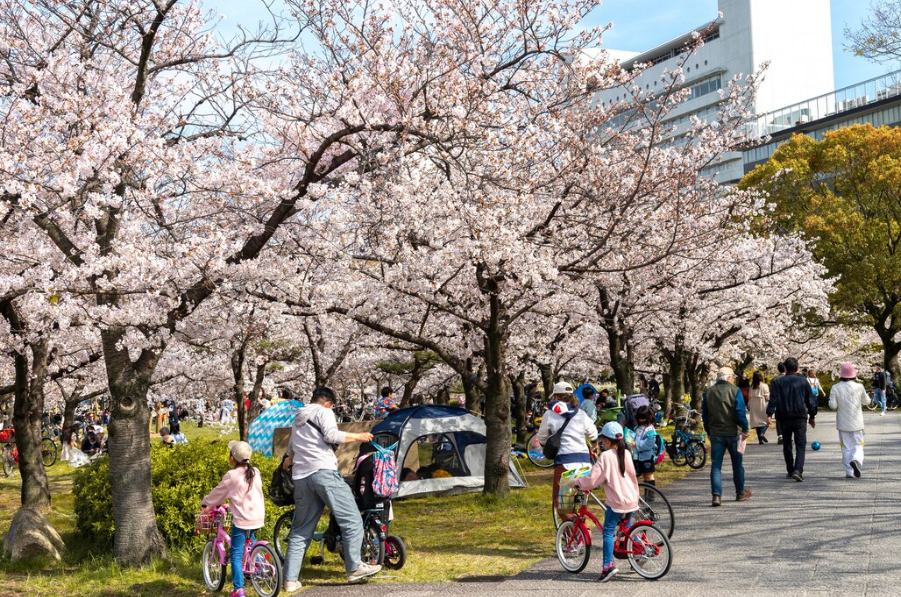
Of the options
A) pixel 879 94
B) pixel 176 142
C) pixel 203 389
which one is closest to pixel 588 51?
pixel 176 142

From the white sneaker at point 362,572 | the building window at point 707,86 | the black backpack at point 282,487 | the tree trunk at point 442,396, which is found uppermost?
the building window at point 707,86

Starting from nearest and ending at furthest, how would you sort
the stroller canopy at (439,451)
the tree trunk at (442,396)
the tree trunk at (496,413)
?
the tree trunk at (496,413) → the stroller canopy at (439,451) → the tree trunk at (442,396)

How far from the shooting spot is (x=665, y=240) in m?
14.4

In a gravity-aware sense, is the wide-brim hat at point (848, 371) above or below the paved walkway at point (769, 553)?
above

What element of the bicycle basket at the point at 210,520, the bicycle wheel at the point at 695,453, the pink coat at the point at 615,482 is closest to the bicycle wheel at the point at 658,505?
the pink coat at the point at 615,482

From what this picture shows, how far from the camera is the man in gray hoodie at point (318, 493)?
7.47 metres

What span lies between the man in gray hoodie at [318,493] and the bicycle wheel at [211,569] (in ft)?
2.27

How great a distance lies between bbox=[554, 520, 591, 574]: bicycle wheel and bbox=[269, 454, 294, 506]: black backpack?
2664 millimetres

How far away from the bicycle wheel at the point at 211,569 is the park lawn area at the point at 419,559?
19 centimetres

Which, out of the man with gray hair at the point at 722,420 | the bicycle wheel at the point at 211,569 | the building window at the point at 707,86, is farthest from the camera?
the building window at the point at 707,86

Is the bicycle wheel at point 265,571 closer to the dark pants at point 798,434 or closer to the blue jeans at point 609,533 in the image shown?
the blue jeans at point 609,533

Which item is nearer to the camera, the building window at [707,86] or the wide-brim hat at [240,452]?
the wide-brim hat at [240,452]

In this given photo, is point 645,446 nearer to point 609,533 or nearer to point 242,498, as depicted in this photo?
point 609,533

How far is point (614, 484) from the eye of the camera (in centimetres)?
722
